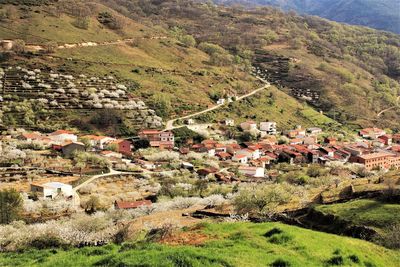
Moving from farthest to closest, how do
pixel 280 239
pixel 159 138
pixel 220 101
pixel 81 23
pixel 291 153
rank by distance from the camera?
1. pixel 81 23
2. pixel 220 101
3. pixel 159 138
4. pixel 291 153
5. pixel 280 239

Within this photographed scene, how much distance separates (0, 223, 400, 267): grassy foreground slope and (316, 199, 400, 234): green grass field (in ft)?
8.92

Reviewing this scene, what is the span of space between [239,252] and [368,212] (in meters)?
8.70

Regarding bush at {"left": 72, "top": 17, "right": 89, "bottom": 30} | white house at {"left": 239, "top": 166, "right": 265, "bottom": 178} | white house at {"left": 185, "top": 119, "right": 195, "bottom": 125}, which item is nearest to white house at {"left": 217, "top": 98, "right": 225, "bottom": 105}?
white house at {"left": 185, "top": 119, "right": 195, "bottom": 125}

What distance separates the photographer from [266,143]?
258ft

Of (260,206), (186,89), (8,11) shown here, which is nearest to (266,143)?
(186,89)

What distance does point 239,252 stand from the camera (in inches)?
471

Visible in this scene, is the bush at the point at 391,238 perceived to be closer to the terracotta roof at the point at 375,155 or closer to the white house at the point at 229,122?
the terracotta roof at the point at 375,155

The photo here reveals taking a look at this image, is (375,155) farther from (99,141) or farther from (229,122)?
(99,141)

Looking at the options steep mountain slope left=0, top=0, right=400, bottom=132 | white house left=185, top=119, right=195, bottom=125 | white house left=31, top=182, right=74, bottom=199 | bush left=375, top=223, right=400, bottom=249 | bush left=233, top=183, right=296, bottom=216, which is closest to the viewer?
bush left=375, top=223, right=400, bottom=249

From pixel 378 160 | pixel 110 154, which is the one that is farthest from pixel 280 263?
pixel 378 160

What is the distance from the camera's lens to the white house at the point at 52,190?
41469mm

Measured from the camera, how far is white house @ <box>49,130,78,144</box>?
210 feet

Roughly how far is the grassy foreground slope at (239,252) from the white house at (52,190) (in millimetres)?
26421

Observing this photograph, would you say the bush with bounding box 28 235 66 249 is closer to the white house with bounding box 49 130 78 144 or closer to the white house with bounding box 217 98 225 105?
the white house with bounding box 49 130 78 144
